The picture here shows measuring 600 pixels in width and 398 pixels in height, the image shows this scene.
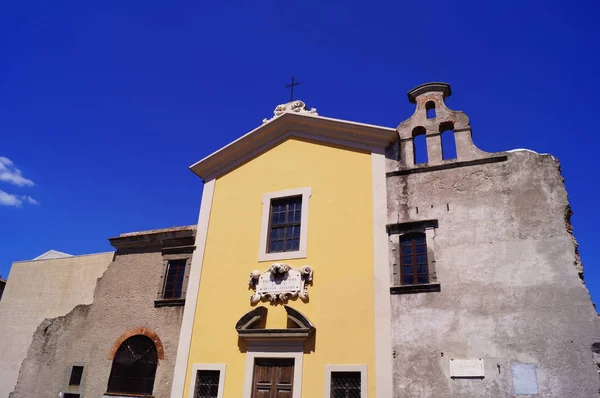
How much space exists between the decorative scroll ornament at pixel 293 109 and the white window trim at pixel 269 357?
22.1 feet

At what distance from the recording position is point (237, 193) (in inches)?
536

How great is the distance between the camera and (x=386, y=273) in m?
10.6

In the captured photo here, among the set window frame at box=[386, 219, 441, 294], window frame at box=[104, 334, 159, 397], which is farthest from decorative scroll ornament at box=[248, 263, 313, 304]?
window frame at box=[104, 334, 159, 397]

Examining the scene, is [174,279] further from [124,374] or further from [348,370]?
[348,370]

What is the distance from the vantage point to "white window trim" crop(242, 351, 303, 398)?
10292 millimetres

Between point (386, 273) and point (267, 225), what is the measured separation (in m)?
3.64

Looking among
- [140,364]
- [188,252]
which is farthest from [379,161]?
[140,364]

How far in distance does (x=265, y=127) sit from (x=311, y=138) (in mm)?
1512

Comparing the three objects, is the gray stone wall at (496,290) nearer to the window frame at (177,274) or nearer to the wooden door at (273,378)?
the wooden door at (273,378)

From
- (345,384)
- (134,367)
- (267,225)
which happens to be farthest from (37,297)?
(345,384)

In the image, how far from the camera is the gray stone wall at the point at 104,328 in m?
12.5

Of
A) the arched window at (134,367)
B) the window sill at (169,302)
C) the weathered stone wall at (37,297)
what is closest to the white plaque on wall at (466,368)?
the window sill at (169,302)

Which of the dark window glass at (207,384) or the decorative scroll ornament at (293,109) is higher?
the decorative scroll ornament at (293,109)

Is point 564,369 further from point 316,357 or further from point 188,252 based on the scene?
point 188,252
